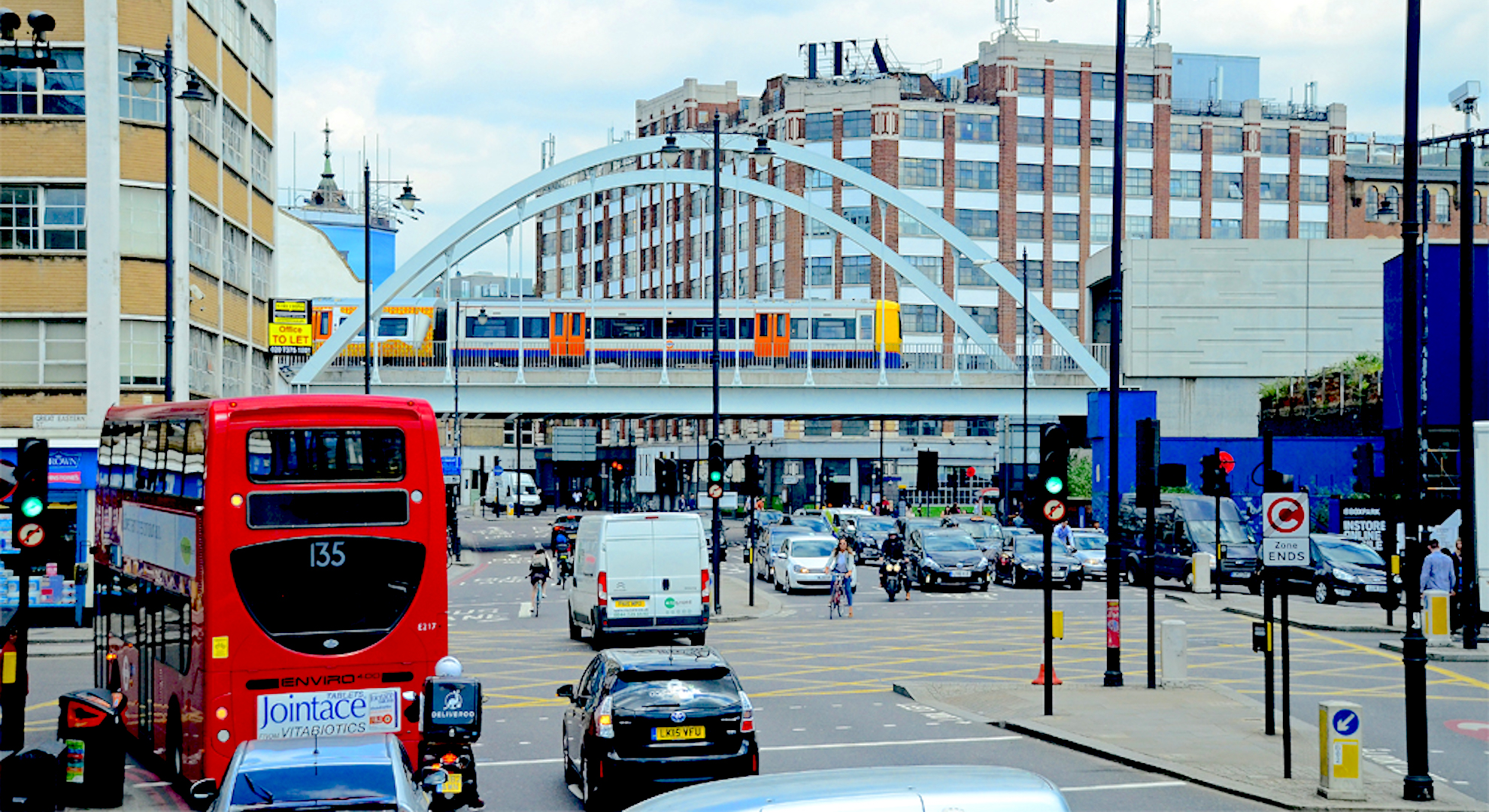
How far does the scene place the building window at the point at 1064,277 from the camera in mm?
114250

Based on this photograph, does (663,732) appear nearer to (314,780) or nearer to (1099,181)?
(314,780)

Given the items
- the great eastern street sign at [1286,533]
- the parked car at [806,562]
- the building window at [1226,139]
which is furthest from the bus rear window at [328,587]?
the building window at [1226,139]

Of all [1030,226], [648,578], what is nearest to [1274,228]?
[1030,226]

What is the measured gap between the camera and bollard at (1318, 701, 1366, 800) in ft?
51.3

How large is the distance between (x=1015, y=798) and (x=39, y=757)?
11863 mm

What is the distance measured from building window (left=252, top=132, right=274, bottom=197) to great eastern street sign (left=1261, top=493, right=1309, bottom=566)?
4145 cm

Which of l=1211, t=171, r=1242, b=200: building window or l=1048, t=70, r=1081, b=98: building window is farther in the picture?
l=1211, t=171, r=1242, b=200: building window

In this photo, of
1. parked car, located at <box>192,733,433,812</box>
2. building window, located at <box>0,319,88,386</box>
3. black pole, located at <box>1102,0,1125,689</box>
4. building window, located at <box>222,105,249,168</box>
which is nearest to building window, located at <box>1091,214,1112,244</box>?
building window, located at <box>222,105,249,168</box>

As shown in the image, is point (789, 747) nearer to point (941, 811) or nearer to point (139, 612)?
point (139, 612)

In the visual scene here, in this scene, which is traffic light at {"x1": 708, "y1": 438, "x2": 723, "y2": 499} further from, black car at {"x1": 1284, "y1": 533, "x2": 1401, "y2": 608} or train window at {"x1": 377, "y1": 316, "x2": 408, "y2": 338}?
train window at {"x1": 377, "y1": 316, "x2": 408, "y2": 338}

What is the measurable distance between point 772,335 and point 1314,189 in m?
61.7

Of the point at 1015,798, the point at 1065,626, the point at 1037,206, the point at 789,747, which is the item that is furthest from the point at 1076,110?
the point at 1015,798

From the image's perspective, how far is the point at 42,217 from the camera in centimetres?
4147

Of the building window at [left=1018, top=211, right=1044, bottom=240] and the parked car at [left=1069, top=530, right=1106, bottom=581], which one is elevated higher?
the building window at [left=1018, top=211, right=1044, bottom=240]
